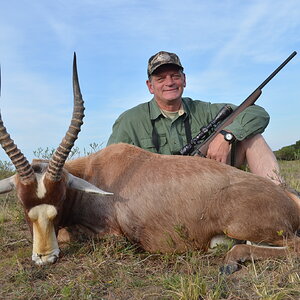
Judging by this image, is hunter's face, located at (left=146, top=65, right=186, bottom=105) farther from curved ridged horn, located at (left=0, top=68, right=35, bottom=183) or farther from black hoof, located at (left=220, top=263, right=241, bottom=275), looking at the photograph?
black hoof, located at (left=220, top=263, right=241, bottom=275)

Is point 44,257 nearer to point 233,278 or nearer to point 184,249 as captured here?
point 184,249

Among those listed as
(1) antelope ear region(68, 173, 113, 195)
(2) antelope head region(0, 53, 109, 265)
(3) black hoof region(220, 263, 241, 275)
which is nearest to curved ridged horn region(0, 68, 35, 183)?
(2) antelope head region(0, 53, 109, 265)

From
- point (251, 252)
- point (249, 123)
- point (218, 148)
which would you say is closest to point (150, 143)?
point (218, 148)

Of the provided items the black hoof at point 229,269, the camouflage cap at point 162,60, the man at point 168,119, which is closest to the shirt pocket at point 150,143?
the man at point 168,119

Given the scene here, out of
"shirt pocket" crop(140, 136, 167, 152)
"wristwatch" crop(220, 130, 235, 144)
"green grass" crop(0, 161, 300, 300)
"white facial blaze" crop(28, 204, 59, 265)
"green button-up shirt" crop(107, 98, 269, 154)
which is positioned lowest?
"green grass" crop(0, 161, 300, 300)

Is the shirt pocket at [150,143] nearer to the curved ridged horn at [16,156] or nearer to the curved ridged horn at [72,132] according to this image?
the curved ridged horn at [72,132]

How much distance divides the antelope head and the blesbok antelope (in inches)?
0.4

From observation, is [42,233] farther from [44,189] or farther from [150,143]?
[150,143]

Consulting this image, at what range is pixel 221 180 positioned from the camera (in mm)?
4629

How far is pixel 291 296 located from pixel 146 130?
16.6 feet

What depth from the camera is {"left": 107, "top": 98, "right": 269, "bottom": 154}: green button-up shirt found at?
7.51m

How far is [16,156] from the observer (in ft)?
13.8

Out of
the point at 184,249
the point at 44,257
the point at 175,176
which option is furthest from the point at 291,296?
the point at 44,257

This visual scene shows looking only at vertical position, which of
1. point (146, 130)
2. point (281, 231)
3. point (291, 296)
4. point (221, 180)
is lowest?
point (291, 296)
